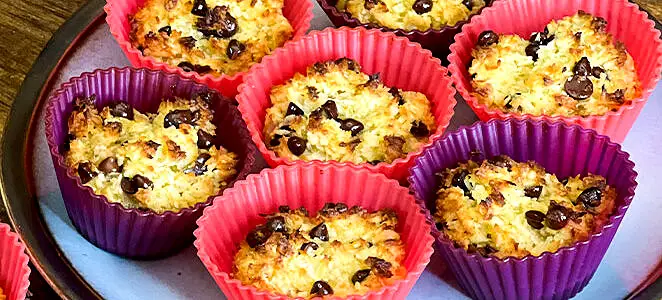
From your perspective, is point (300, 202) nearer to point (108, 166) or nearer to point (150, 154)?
point (150, 154)

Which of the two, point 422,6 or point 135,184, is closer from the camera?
point 135,184

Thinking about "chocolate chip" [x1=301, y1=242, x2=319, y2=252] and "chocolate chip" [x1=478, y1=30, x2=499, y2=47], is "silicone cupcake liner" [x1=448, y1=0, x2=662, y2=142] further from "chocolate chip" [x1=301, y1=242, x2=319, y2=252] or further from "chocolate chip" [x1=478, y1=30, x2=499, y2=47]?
"chocolate chip" [x1=301, y1=242, x2=319, y2=252]

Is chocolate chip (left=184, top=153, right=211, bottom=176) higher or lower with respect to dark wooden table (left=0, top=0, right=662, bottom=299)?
higher

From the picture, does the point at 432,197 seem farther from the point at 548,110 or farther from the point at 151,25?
the point at 151,25

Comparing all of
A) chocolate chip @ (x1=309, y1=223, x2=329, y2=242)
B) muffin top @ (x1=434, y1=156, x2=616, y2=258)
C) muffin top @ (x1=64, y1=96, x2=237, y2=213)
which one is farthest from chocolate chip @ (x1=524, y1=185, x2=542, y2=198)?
muffin top @ (x1=64, y1=96, x2=237, y2=213)

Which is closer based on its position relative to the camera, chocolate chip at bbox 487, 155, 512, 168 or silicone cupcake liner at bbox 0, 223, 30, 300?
silicone cupcake liner at bbox 0, 223, 30, 300

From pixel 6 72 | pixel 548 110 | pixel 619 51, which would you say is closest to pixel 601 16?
pixel 619 51

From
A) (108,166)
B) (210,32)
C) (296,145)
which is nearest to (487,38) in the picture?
(296,145)
